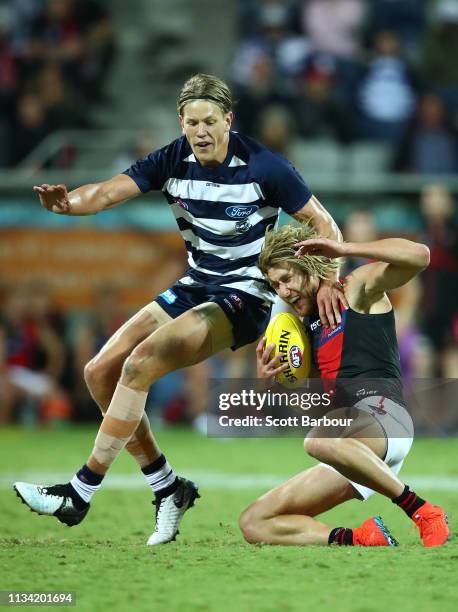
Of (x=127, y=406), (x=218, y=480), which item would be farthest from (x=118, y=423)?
(x=218, y=480)

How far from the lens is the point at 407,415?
554 cm

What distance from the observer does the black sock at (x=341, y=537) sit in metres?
5.47

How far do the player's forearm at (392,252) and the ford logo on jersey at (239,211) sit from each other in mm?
791

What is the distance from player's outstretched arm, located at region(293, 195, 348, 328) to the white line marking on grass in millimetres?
2767

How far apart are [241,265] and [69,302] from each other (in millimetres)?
6561

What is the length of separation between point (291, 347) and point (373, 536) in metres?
0.98

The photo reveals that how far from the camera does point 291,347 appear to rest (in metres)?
5.43

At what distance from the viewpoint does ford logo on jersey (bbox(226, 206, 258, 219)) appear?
5867mm

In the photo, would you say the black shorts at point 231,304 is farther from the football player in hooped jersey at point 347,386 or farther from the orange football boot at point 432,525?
the orange football boot at point 432,525

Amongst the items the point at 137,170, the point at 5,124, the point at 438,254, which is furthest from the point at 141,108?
the point at 137,170

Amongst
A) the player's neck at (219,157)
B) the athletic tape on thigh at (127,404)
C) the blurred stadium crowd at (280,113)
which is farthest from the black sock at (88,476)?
the blurred stadium crowd at (280,113)

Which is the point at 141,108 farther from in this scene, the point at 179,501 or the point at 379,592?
the point at 379,592

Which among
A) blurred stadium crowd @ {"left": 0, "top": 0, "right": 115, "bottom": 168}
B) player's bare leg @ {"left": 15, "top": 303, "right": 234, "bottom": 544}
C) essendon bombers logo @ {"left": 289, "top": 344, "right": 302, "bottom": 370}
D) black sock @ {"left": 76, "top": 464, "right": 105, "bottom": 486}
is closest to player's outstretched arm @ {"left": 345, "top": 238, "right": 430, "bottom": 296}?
essendon bombers logo @ {"left": 289, "top": 344, "right": 302, "bottom": 370}

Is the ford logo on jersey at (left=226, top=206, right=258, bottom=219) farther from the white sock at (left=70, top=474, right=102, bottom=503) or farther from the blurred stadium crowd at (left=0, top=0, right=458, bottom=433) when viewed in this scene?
the blurred stadium crowd at (left=0, top=0, right=458, bottom=433)
